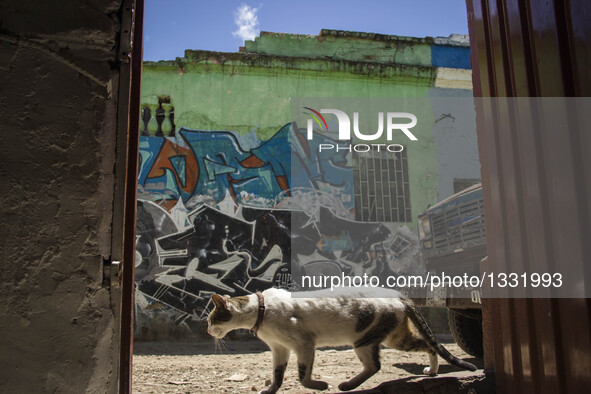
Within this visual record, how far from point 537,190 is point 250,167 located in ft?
28.2

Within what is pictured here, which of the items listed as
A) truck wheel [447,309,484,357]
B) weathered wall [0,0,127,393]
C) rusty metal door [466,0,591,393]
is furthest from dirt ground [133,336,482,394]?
weathered wall [0,0,127,393]

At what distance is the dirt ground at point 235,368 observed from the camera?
4816mm

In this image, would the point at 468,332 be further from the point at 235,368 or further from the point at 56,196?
the point at 56,196

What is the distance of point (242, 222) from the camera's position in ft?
34.3

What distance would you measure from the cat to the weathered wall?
2.69 meters

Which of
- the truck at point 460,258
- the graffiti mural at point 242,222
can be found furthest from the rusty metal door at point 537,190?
the graffiti mural at point 242,222

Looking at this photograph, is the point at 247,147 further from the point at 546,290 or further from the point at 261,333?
the point at 546,290

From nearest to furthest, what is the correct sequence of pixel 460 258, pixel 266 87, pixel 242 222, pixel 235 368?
pixel 460 258 → pixel 235 368 → pixel 242 222 → pixel 266 87

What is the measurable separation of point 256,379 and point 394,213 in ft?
21.4

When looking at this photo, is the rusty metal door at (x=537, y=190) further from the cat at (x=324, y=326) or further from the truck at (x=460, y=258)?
→ the truck at (x=460, y=258)

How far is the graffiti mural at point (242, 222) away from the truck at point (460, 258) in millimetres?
4004

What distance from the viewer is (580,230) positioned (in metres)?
2.25

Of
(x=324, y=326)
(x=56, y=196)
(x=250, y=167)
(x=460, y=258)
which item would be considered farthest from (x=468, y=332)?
(x=250, y=167)

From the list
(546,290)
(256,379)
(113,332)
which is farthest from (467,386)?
(256,379)
